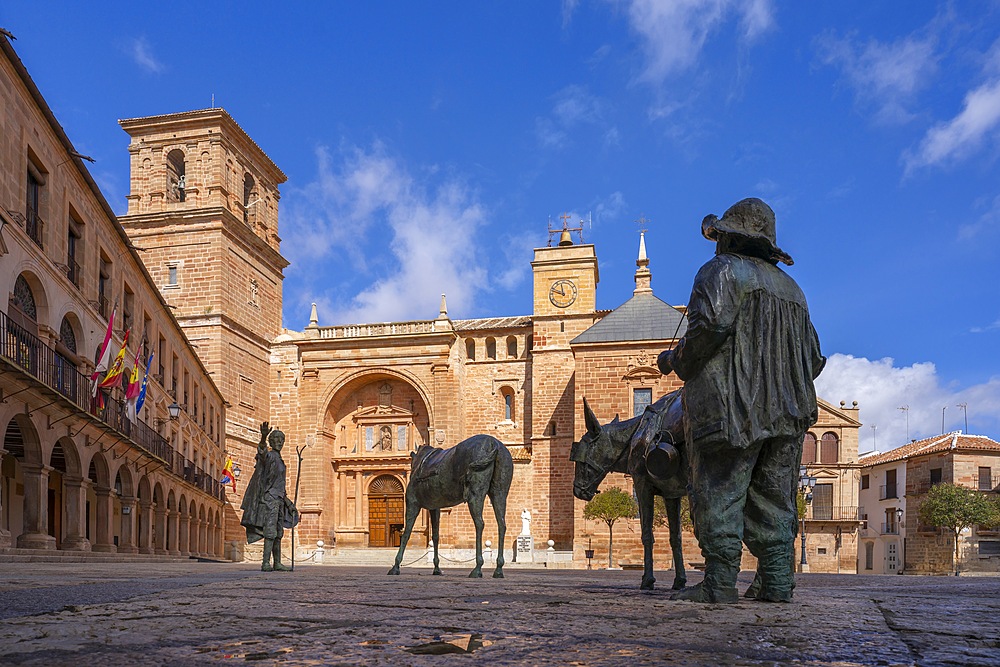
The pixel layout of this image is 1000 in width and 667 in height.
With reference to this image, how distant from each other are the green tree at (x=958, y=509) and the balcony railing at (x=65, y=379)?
30.8 m

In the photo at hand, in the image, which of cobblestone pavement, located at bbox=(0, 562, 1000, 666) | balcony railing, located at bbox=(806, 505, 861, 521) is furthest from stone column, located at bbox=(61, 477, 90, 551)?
balcony railing, located at bbox=(806, 505, 861, 521)

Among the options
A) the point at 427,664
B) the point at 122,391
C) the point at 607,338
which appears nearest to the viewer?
the point at 427,664

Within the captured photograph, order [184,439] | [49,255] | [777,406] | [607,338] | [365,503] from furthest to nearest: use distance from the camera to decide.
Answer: [365,503] → [607,338] → [184,439] → [49,255] → [777,406]

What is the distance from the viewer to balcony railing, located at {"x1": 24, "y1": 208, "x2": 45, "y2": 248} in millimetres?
18672

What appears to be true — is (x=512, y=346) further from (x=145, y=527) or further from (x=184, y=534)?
(x=145, y=527)

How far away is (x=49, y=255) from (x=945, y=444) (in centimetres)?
4024

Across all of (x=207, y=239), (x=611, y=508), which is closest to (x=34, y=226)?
(x=611, y=508)

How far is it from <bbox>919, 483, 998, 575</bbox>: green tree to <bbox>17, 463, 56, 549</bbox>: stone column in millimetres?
34386

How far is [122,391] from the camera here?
2450 cm

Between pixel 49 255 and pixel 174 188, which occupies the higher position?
pixel 174 188

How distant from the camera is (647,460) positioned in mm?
6258

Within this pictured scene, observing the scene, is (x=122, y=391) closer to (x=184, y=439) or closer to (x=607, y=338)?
(x=184, y=439)

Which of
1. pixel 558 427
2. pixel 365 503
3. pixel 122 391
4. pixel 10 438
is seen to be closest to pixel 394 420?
pixel 365 503

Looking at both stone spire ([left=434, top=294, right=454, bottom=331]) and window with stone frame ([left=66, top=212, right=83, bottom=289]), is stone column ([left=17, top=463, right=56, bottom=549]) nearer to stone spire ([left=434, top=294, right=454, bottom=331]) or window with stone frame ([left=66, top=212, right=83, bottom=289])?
window with stone frame ([left=66, top=212, right=83, bottom=289])
